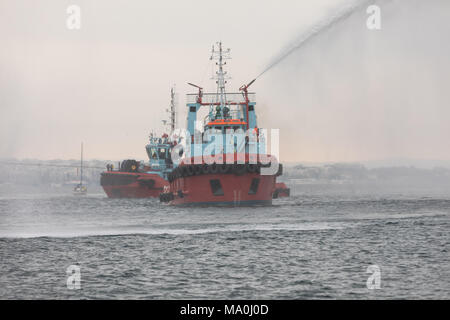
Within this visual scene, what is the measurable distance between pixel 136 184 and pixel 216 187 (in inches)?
1821

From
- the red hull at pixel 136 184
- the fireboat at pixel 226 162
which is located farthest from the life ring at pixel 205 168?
the red hull at pixel 136 184

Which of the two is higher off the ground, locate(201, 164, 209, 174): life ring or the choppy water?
locate(201, 164, 209, 174): life ring

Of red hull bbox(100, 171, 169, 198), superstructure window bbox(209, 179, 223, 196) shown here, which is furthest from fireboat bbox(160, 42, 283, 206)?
red hull bbox(100, 171, 169, 198)

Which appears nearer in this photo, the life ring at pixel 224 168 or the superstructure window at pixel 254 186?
the life ring at pixel 224 168

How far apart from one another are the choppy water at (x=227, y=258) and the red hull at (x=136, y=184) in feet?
169

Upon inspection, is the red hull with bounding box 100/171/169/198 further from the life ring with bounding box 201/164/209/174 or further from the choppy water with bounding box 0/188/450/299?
the choppy water with bounding box 0/188/450/299

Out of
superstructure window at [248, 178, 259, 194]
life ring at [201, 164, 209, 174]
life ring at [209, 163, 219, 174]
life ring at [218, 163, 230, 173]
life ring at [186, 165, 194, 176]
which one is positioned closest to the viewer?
life ring at [218, 163, 230, 173]

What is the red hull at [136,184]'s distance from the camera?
96.2 metres

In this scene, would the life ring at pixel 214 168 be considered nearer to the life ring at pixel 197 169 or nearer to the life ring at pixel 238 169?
the life ring at pixel 197 169

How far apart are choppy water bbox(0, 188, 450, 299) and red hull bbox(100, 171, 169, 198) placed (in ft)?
169

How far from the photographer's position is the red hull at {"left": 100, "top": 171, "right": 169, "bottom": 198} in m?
96.2
